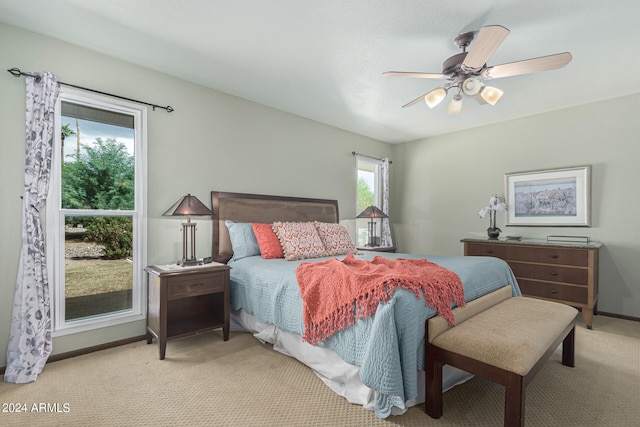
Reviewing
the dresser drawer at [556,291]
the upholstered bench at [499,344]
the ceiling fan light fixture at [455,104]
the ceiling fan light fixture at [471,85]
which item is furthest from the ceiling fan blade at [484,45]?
the dresser drawer at [556,291]

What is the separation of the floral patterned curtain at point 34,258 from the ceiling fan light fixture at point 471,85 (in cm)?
330

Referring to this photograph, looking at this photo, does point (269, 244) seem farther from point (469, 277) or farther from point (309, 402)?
point (469, 277)

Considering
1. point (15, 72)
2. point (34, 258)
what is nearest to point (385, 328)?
point (34, 258)

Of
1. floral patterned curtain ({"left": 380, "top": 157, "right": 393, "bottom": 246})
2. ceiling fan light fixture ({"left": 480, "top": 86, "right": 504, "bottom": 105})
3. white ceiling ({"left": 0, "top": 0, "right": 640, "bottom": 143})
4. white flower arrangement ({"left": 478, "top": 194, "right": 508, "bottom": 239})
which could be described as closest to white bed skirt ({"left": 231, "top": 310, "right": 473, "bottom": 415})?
ceiling fan light fixture ({"left": 480, "top": 86, "right": 504, "bottom": 105})

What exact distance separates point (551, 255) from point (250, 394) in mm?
3634

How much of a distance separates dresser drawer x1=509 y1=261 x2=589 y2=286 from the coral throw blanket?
220cm

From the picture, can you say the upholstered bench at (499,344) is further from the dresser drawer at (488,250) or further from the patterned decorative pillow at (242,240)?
the patterned decorative pillow at (242,240)

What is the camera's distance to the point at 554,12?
2.20 m

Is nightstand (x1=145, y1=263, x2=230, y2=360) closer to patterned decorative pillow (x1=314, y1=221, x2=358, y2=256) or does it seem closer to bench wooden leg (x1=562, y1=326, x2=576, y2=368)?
patterned decorative pillow (x1=314, y1=221, x2=358, y2=256)

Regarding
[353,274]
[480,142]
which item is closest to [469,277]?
[353,274]

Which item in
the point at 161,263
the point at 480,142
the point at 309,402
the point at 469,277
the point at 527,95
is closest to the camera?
the point at 309,402

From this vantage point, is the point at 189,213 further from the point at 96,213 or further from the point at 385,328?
the point at 385,328

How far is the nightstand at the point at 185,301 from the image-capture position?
2.64 meters

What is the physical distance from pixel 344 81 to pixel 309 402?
2.95m
